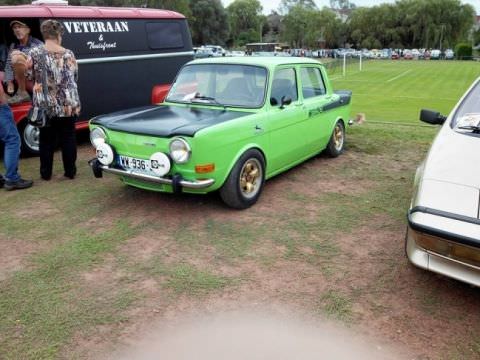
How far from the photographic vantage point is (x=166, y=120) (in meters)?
4.85

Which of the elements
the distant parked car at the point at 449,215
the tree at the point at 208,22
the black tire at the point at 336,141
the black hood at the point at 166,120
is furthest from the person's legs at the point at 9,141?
the tree at the point at 208,22

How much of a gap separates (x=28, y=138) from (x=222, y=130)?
13.6 ft

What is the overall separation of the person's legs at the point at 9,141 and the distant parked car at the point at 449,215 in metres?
4.68

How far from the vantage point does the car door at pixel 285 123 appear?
17.4 ft

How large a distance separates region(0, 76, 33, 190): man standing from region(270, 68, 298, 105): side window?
3.20 meters

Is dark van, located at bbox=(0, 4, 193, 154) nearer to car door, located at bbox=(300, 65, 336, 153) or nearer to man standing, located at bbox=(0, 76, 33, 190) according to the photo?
man standing, located at bbox=(0, 76, 33, 190)

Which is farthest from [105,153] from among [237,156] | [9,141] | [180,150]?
[9,141]

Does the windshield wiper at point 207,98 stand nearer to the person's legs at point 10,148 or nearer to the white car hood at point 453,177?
the person's legs at point 10,148

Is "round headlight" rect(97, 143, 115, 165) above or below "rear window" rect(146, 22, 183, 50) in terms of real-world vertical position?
below

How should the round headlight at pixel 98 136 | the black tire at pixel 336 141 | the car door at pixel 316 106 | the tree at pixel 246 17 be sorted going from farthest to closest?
the tree at pixel 246 17, the black tire at pixel 336 141, the car door at pixel 316 106, the round headlight at pixel 98 136

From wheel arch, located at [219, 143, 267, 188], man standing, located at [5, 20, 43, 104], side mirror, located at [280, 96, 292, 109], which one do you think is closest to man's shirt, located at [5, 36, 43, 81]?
man standing, located at [5, 20, 43, 104]

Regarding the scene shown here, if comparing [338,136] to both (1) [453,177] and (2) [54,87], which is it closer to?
(1) [453,177]

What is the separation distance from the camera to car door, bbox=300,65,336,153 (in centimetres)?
602

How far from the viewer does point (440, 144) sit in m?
3.78
